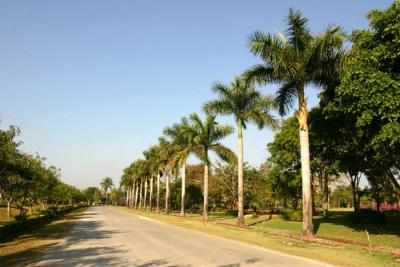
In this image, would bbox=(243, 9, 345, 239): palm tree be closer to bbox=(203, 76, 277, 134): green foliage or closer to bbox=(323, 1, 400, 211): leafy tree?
bbox=(323, 1, 400, 211): leafy tree

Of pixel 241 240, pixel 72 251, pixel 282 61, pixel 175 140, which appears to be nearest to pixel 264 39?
pixel 282 61

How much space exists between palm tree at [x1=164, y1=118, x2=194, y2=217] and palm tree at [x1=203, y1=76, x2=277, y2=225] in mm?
7855

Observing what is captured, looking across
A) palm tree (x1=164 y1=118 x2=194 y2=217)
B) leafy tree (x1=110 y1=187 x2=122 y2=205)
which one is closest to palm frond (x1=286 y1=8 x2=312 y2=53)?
palm tree (x1=164 y1=118 x2=194 y2=217)

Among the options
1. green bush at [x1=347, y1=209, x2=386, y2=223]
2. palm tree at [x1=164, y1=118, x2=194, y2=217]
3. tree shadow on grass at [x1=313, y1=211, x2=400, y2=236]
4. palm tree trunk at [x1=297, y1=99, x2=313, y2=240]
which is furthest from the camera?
palm tree at [x1=164, y1=118, x2=194, y2=217]

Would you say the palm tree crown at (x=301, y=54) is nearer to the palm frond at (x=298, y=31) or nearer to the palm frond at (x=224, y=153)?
the palm frond at (x=298, y=31)

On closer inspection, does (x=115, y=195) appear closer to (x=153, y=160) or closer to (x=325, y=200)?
(x=153, y=160)

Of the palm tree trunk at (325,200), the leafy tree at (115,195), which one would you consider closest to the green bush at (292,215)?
the palm tree trunk at (325,200)

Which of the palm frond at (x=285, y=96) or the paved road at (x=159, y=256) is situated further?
the palm frond at (x=285, y=96)

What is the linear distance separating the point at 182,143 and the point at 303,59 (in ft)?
92.5

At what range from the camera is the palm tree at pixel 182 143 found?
38.8m

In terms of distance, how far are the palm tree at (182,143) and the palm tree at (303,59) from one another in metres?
19.2

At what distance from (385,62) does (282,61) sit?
497 centimetres

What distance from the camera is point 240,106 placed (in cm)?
3070

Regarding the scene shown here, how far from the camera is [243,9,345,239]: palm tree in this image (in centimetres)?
1892
